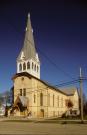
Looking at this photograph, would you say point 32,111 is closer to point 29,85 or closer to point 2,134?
point 29,85

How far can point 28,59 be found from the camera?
69812mm

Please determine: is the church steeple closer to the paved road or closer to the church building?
the church building

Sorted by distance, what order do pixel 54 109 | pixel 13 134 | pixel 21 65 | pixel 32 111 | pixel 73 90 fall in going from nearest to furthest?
pixel 13 134, pixel 32 111, pixel 21 65, pixel 54 109, pixel 73 90

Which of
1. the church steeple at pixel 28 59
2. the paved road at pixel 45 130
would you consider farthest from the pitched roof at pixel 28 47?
the paved road at pixel 45 130

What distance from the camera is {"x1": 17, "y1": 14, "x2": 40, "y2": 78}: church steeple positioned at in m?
69.8

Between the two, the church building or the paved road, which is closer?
the paved road

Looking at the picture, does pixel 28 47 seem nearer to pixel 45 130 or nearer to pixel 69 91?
pixel 69 91

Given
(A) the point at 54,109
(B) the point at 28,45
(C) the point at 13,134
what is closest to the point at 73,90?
(A) the point at 54,109

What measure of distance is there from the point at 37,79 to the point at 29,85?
2513mm

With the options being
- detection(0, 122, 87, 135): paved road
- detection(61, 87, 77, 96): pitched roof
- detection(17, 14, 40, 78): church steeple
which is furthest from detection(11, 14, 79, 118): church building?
detection(0, 122, 87, 135): paved road

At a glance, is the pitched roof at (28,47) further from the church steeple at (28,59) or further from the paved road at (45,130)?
the paved road at (45,130)

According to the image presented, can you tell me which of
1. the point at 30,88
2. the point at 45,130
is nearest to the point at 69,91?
the point at 30,88

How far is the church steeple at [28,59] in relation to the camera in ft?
229

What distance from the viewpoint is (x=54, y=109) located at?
77125mm
